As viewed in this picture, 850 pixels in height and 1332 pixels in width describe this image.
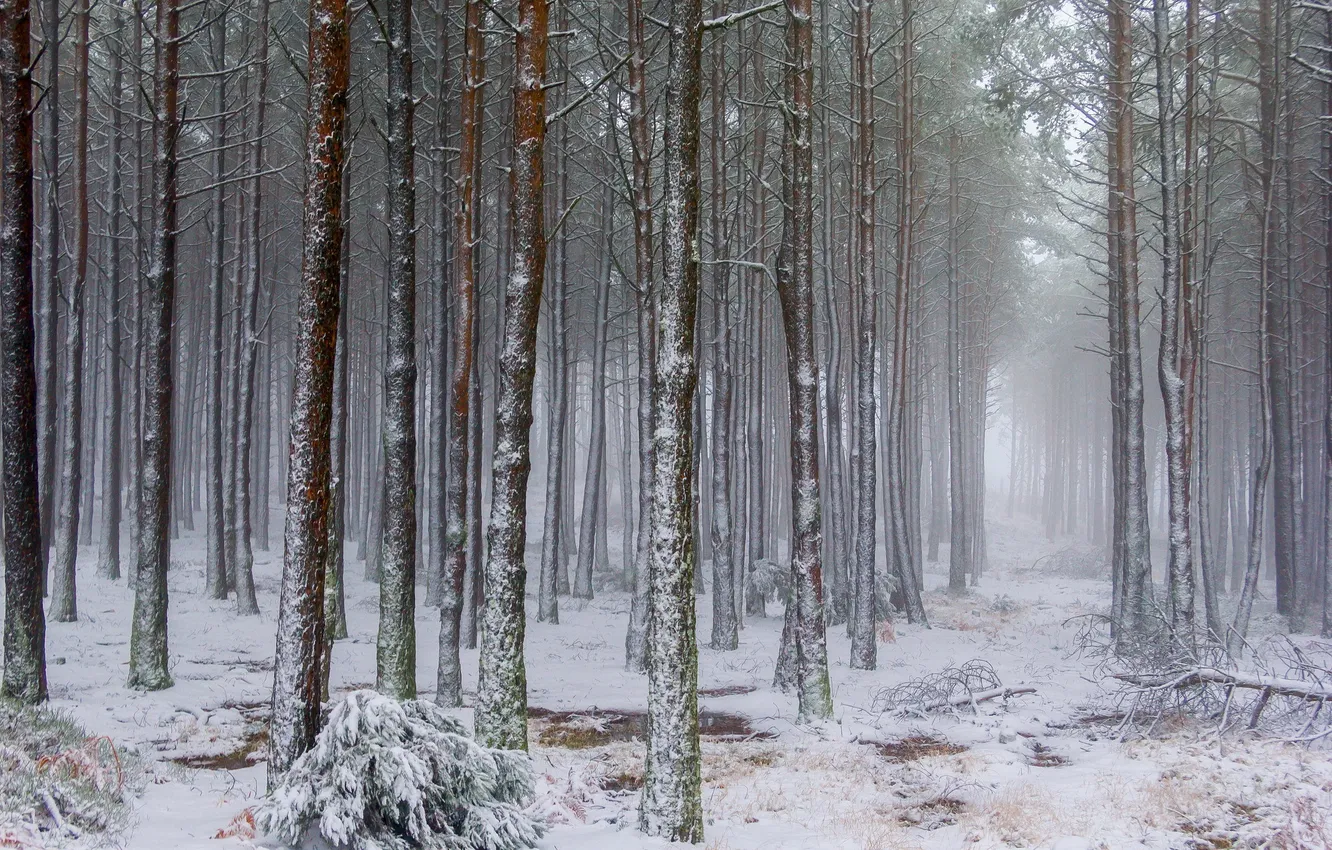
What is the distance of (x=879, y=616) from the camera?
17203 millimetres

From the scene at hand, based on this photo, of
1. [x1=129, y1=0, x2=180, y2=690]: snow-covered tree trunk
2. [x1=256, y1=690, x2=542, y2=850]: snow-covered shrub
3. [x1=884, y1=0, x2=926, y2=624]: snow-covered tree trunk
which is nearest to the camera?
[x1=256, y1=690, x2=542, y2=850]: snow-covered shrub

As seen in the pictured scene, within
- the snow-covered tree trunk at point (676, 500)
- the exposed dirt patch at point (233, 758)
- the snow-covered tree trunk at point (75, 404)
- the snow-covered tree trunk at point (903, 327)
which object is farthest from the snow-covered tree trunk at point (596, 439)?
the snow-covered tree trunk at point (676, 500)

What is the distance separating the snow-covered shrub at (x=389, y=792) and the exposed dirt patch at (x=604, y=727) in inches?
134

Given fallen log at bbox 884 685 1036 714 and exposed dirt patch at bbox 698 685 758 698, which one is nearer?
fallen log at bbox 884 685 1036 714

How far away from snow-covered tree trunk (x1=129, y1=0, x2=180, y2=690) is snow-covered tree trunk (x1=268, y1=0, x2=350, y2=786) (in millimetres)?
4604

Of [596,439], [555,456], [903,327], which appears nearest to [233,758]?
[555,456]

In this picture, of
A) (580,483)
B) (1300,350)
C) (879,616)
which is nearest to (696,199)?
(879,616)

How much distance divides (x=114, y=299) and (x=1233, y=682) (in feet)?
56.8

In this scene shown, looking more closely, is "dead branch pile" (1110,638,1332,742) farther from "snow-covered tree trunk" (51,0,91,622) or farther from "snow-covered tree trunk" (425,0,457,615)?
"snow-covered tree trunk" (51,0,91,622)

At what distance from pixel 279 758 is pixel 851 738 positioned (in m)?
5.54

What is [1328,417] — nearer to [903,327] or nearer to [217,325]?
[903,327]

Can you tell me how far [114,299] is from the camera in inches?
620

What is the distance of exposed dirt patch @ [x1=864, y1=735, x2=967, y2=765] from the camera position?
868 cm

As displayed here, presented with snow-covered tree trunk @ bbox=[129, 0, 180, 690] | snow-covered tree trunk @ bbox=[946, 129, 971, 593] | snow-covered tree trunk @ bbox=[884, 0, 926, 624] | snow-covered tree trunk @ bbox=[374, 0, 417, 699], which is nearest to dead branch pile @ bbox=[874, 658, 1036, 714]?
snow-covered tree trunk @ bbox=[374, 0, 417, 699]
